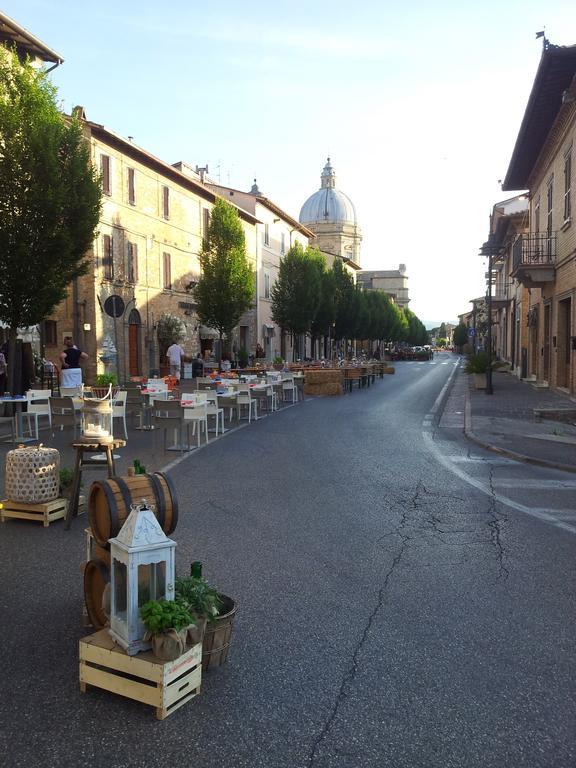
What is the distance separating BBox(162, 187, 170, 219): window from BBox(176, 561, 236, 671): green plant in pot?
1130 inches

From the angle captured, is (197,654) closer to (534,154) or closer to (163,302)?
(534,154)

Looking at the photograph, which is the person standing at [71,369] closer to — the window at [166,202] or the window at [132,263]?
the window at [132,263]

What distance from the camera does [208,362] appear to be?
32.7 meters

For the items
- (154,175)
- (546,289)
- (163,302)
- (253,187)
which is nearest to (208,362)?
(163,302)

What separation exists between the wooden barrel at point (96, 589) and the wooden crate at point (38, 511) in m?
2.62

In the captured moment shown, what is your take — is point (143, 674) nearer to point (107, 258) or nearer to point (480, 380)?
point (480, 380)

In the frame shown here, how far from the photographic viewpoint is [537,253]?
843 inches

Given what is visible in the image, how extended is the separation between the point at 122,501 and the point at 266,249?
43209mm

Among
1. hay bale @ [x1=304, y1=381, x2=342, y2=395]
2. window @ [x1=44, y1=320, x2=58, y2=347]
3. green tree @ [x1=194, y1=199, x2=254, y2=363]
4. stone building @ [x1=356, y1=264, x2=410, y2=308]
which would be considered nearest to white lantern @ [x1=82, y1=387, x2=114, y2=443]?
hay bale @ [x1=304, y1=381, x2=342, y2=395]

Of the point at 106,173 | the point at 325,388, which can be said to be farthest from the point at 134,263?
the point at 325,388


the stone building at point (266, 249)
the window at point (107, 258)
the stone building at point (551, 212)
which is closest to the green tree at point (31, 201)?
the window at point (107, 258)

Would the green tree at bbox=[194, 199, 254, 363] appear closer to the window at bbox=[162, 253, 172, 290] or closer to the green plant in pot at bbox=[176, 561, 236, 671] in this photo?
the window at bbox=[162, 253, 172, 290]

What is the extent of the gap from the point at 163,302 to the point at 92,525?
88.9ft

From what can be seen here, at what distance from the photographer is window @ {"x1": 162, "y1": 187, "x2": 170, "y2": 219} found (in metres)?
30.2
